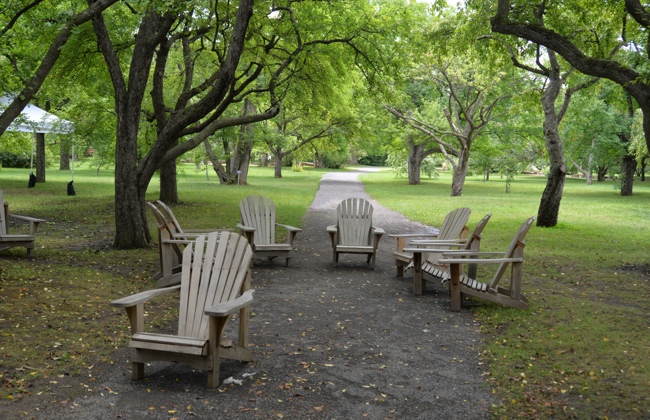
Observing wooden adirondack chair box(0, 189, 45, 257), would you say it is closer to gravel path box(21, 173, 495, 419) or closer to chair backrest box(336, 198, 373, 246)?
gravel path box(21, 173, 495, 419)

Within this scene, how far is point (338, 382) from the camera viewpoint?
4.87 m

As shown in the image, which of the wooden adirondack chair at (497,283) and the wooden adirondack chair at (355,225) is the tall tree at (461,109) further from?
the wooden adirondack chair at (497,283)

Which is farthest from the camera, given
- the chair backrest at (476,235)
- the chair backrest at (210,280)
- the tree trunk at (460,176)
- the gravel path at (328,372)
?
the tree trunk at (460,176)

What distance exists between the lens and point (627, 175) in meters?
34.7

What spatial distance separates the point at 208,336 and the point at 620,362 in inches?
137

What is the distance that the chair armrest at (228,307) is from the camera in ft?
14.7

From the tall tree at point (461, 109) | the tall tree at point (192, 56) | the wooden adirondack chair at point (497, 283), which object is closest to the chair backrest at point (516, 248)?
the wooden adirondack chair at point (497, 283)

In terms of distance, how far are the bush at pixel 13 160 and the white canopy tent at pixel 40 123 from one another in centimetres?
1883

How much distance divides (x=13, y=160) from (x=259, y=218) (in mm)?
36669

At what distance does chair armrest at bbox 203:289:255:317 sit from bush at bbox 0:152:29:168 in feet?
129

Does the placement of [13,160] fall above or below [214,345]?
above

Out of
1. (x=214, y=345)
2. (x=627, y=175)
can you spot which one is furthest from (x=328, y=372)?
(x=627, y=175)

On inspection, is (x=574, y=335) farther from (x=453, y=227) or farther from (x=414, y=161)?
(x=414, y=161)

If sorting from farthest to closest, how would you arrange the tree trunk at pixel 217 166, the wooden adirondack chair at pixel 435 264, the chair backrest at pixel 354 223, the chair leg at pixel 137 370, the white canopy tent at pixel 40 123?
the tree trunk at pixel 217 166 → the white canopy tent at pixel 40 123 → the chair backrest at pixel 354 223 → the wooden adirondack chair at pixel 435 264 → the chair leg at pixel 137 370
